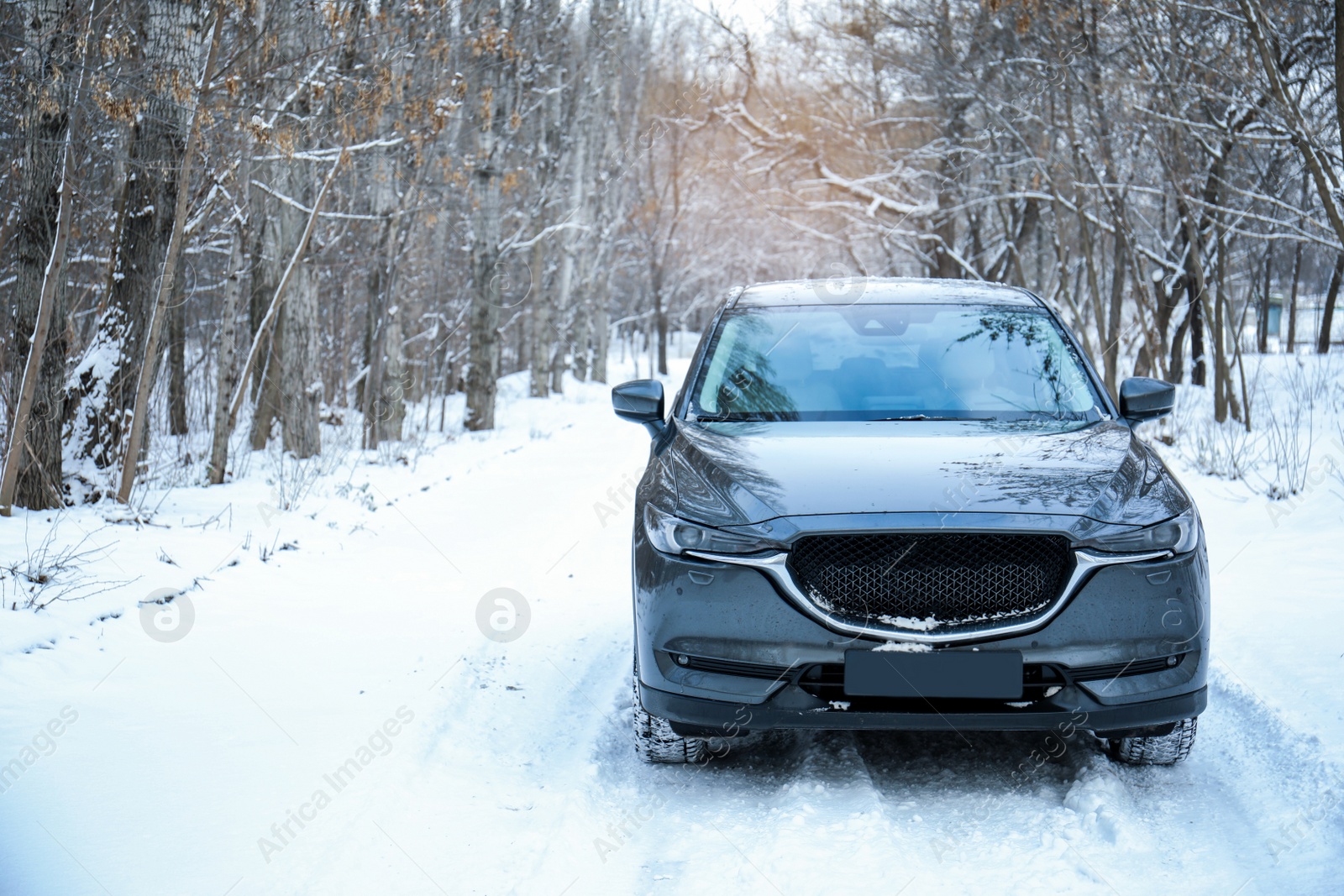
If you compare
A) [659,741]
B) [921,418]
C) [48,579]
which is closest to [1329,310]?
[921,418]

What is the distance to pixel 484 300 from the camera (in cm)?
1734

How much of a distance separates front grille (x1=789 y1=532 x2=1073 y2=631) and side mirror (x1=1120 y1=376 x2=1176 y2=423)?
4.59 ft

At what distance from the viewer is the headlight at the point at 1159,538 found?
10.1 feet

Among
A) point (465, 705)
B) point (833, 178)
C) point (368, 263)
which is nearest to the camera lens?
point (465, 705)

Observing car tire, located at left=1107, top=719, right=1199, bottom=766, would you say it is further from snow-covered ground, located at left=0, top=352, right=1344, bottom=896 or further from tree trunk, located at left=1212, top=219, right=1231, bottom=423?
tree trunk, located at left=1212, top=219, right=1231, bottom=423

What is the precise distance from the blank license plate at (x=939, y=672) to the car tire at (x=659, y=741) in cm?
77

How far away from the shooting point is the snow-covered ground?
9.17 feet

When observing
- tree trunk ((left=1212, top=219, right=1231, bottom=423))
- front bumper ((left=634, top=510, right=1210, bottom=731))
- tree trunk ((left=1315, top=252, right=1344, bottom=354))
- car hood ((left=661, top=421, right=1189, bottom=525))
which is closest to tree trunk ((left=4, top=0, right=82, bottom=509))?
car hood ((left=661, top=421, right=1189, bottom=525))

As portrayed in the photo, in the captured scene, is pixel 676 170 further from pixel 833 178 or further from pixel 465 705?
pixel 465 705

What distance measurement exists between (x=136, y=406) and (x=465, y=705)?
13.9ft

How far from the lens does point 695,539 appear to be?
321cm

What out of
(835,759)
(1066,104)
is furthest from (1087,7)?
(835,759)

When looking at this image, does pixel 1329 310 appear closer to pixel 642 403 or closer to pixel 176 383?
pixel 176 383

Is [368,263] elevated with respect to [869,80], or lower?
lower
